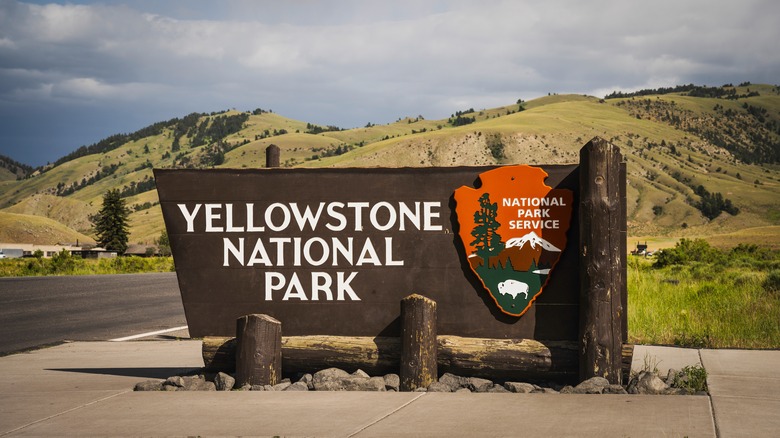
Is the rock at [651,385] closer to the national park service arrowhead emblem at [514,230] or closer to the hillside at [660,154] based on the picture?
the national park service arrowhead emblem at [514,230]

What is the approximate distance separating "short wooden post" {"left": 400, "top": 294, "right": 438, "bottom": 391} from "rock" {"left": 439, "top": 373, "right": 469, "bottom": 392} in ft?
0.39

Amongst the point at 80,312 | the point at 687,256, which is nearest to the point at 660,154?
the point at 687,256

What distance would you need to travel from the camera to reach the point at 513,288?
354 inches

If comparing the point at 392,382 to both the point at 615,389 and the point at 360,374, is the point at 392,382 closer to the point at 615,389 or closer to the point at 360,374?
the point at 360,374

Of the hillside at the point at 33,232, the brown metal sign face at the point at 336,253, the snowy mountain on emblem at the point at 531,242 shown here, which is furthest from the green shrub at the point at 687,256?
the hillside at the point at 33,232

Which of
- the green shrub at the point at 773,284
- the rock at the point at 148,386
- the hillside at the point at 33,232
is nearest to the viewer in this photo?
the rock at the point at 148,386

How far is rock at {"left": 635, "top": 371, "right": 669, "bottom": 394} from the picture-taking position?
829 centimetres

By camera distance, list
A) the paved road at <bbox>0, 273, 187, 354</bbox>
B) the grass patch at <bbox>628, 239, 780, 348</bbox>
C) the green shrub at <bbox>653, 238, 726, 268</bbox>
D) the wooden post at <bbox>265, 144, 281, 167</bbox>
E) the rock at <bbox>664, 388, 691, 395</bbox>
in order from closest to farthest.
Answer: the rock at <bbox>664, 388, 691, 395</bbox> → the wooden post at <bbox>265, 144, 281, 167</bbox> → the grass patch at <bbox>628, 239, 780, 348</bbox> → the paved road at <bbox>0, 273, 187, 354</bbox> → the green shrub at <bbox>653, 238, 726, 268</bbox>

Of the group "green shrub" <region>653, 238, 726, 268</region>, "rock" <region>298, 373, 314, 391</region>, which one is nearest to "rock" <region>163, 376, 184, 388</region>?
"rock" <region>298, 373, 314, 391</region>

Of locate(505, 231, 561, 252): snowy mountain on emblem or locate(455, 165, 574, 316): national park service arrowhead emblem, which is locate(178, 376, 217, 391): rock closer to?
locate(455, 165, 574, 316): national park service arrowhead emblem

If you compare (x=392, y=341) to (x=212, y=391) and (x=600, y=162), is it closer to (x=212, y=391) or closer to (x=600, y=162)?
(x=212, y=391)

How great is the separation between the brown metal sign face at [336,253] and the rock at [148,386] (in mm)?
768

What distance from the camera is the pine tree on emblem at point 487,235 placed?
355 inches

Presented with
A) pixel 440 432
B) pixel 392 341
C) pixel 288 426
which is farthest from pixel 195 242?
pixel 440 432
